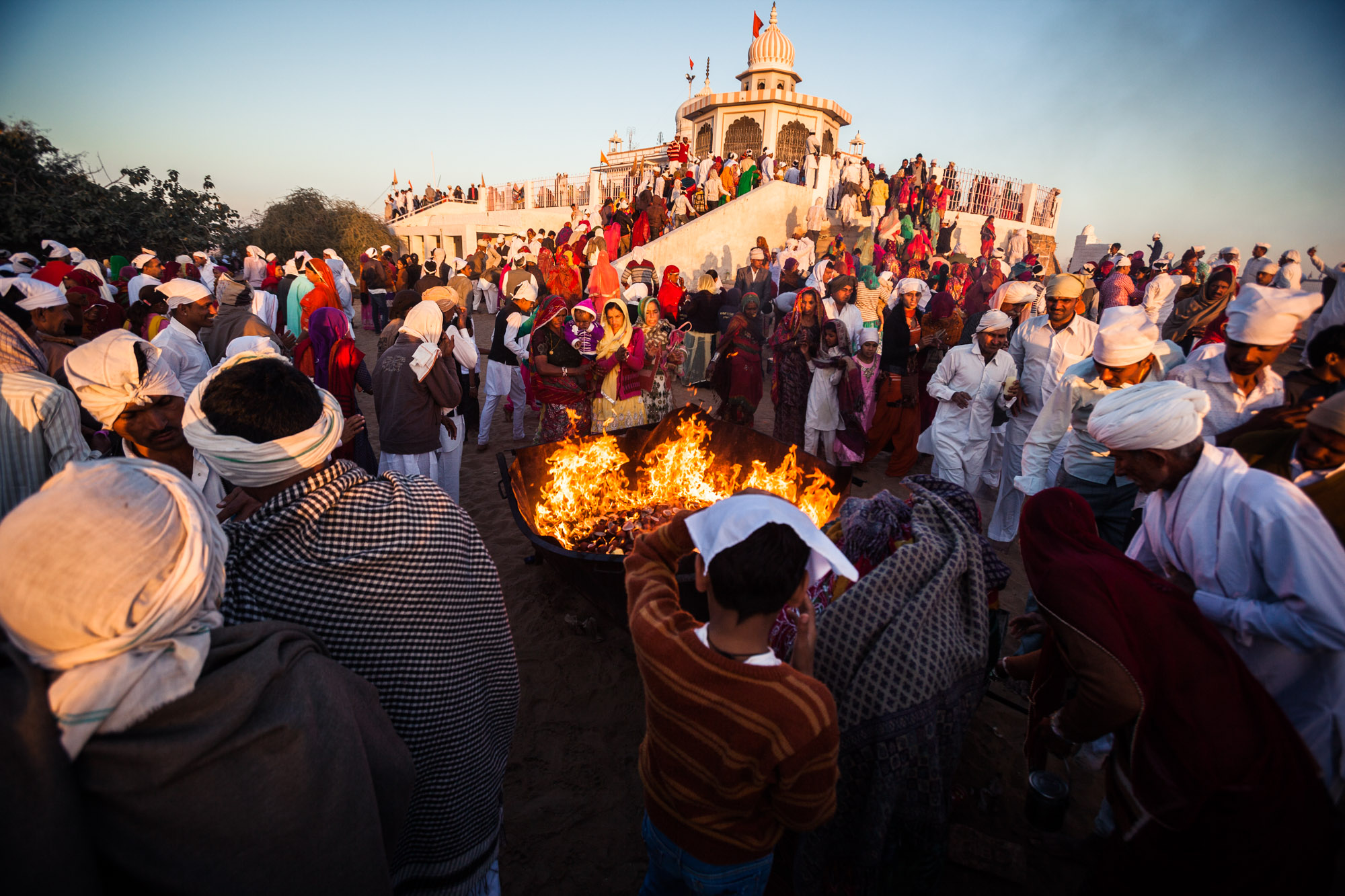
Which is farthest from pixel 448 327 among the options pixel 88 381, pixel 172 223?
pixel 172 223

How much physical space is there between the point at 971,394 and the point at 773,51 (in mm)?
35334

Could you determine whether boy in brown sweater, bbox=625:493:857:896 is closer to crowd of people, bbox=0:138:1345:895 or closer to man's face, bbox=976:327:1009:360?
crowd of people, bbox=0:138:1345:895

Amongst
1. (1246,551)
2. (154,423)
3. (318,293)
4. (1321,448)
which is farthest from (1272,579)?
(318,293)

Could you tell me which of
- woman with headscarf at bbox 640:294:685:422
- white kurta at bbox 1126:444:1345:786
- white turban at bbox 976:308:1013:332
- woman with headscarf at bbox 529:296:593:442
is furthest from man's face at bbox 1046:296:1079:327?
woman with headscarf at bbox 529:296:593:442

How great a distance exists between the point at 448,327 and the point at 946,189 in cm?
2218

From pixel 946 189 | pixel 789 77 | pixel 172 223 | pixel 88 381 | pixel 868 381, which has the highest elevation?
pixel 789 77

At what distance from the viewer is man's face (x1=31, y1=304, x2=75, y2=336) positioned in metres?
4.63

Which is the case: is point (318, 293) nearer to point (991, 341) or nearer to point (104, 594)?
point (104, 594)

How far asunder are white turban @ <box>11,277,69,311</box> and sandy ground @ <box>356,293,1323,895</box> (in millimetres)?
4568

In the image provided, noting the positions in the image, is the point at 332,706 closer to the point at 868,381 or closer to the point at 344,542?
the point at 344,542

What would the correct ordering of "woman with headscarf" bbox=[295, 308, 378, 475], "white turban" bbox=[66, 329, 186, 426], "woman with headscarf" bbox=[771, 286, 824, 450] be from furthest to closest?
"woman with headscarf" bbox=[771, 286, 824, 450] → "woman with headscarf" bbox=[295, 308, 378, 475] → "white turban" bbox=[66, 329, 186, 426]

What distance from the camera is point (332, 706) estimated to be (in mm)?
1303

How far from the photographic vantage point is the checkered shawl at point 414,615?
5.25 ft

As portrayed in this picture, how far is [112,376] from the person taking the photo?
273cm
